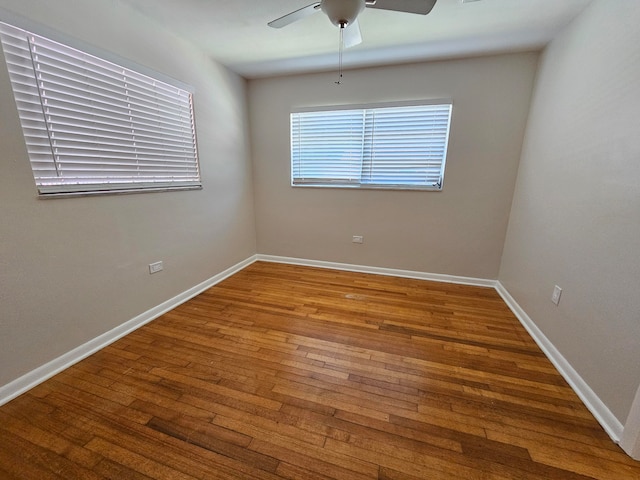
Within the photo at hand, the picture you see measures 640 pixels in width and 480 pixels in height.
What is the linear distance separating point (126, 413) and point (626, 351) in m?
2.64

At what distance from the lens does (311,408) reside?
1.45 meters

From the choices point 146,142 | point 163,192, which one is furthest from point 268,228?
point 146,142

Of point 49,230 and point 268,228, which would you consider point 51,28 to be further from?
point 268,228

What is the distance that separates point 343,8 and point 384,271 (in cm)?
273

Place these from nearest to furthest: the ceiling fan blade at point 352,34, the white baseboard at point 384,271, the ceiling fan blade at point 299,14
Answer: the ceiling fan blade at point 299,14, the ceiling fan blade at point 352,34, the white baseboard at point 384,271

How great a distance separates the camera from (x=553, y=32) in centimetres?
214

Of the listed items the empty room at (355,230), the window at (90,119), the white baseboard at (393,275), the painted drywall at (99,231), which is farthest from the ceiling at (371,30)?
the white baseboard at (393,275)

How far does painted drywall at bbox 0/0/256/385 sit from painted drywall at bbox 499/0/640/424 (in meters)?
3.24

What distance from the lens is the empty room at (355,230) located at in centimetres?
129

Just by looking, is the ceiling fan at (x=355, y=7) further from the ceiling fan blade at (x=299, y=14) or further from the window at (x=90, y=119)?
the window at (x=90, y=119)

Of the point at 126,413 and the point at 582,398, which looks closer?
the point at 126,413

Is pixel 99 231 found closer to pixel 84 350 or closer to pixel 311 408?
pixel 84 350

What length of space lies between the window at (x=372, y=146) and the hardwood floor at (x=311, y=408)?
68.6 inches

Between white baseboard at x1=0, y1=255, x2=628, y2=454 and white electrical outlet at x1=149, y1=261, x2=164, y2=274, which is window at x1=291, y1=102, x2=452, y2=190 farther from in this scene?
white electrical outlet at x1=149, y1=261, x2=164, y2=274
